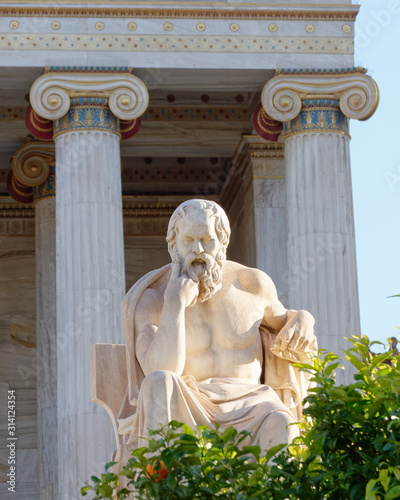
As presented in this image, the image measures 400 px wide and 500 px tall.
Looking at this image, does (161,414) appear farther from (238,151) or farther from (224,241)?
(238,151)

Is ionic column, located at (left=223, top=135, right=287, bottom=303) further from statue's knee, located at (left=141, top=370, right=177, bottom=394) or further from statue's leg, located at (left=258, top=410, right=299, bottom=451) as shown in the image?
statue's knee, located at (left=141, top=370, right=177, bottom=394)

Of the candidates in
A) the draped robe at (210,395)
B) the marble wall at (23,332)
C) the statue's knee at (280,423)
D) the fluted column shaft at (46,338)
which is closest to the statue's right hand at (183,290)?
the draped robe at (210,395)

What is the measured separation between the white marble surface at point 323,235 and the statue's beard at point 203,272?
28.6ft

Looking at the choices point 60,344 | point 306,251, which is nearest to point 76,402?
point 60,344

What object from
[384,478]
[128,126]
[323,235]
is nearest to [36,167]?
[128,126]

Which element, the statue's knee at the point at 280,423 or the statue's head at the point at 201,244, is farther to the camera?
the statue's head at the point at 201,244

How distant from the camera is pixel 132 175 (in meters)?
25.9

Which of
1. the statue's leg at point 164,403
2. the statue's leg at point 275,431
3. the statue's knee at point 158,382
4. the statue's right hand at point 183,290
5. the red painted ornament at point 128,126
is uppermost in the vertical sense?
the red painted ornament at point 128,126

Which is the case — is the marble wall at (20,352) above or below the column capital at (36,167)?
below

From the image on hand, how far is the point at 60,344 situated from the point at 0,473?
551 centimetres

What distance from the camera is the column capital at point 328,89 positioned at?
66.5 feet

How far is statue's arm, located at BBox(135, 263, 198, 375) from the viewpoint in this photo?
10.1m

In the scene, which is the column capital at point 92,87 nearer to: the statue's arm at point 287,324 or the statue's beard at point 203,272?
the statue's arm at point 287,324

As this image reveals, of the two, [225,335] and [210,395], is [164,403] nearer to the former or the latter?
[210,395]
